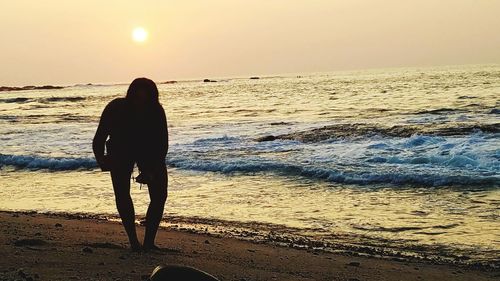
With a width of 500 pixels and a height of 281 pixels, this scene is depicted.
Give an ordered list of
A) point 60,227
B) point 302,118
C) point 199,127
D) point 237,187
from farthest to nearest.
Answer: point 302,118, point 199,127, point 237,187, point 60,227

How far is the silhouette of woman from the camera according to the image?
460 centimetres

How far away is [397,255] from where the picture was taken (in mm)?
5543

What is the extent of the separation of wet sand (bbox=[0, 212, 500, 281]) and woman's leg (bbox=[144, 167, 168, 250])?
0.18 m

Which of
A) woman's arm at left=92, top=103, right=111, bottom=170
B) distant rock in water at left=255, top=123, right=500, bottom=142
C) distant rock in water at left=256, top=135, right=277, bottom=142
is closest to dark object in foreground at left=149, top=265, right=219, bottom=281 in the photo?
woman's arm at left=92, top=103, right=111, bottom=170

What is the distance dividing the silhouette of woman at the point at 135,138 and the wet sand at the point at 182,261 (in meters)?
0.65

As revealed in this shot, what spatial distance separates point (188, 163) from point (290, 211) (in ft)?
18.5

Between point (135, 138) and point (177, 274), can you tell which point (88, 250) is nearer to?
point (135, 138)

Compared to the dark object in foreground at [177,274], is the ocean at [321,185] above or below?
below

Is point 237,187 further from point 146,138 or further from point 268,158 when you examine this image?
point 146,138

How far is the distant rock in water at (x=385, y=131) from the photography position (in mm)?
17047

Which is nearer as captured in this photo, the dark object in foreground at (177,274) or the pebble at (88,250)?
the dark object in foreground at (177,274)

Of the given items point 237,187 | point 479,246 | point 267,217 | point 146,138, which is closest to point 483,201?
point 479,246

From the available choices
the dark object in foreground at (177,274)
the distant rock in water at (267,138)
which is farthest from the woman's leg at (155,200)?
the distant rock in water at (267,138)

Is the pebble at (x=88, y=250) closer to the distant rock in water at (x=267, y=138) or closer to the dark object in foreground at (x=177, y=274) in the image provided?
the dark object in foreground at (x=177, y=274)
